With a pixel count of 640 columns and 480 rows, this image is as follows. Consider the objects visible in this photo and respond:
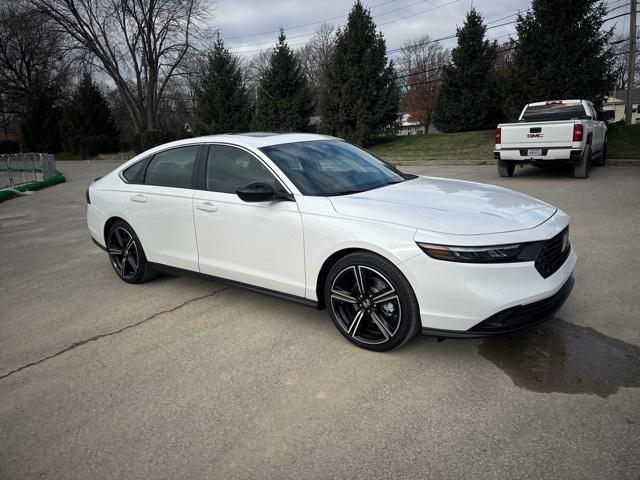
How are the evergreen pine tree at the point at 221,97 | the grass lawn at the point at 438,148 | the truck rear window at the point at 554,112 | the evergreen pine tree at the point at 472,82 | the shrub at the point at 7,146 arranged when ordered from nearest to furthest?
the truck rear window at the point at 554,112, the grass lawn at the point at 438,148, the evergreen pine tree at the point at 472,82, the evergreen pine tree at the point at 221,97, the shrub at the point at 7,146

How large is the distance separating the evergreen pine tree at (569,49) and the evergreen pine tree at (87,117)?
29.1 m

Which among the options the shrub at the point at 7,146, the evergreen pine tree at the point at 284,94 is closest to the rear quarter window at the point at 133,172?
the evergreen pine tree at the point at 284,94

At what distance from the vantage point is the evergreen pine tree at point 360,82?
2358 centimetres

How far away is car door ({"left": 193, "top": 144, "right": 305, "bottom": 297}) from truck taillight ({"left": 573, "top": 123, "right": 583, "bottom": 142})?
29.6 feet

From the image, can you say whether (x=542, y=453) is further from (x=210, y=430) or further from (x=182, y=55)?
(x=182, y=55)

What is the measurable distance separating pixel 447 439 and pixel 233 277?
233 centimetres

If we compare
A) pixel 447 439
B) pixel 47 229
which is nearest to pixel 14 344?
pixel 447 439

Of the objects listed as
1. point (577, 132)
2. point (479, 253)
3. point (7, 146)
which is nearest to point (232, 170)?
point (479, 253)

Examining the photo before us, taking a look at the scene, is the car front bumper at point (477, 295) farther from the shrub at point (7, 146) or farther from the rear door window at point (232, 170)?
the shrub at point (7, 146)

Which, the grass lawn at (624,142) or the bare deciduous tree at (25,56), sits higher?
the bare deciduous tree at (25,56)

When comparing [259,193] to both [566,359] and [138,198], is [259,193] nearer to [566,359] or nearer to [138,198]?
[138,198]

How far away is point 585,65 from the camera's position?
1725cm

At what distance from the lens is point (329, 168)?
424cm

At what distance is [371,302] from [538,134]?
932 cm
